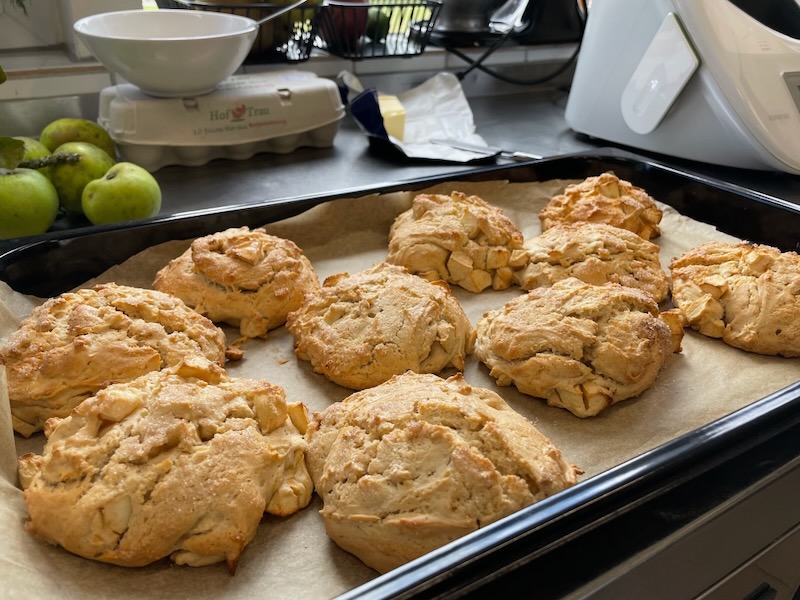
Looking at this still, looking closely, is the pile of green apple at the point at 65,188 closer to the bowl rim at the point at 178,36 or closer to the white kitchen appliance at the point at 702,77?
the bowl rim at the point at 178,36

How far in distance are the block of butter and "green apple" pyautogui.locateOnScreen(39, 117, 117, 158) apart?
32.8 inches

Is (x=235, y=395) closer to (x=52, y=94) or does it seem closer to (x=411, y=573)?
(x=411, y=573)

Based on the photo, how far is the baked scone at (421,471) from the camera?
86 centimetres

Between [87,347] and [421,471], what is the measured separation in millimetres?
609

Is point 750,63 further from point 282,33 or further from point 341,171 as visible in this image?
point 282,33

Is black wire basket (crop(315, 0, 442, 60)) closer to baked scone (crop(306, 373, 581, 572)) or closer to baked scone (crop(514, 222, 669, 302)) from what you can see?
baked scone (crop(514, 222, 669, 302))

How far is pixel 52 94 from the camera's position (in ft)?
6.75

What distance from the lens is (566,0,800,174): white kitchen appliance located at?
1.80 metres

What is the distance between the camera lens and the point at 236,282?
1.41 m

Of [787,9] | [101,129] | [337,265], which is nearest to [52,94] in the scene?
[101,129]

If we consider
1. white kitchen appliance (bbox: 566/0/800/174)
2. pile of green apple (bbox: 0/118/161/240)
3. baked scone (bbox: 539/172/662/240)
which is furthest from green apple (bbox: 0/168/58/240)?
white kitchen appliance (bbox: 566/0/800/174)

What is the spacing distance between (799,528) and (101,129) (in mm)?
1874

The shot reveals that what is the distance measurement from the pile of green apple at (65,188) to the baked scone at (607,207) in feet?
3.34

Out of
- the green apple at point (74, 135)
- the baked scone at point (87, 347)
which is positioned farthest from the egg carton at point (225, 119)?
the baked scone at point (87, 347)
